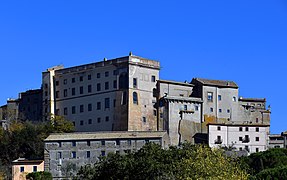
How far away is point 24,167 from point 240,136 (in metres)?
24.1

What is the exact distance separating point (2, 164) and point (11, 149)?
2.66 m

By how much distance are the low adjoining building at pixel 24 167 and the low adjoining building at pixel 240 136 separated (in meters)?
18.7

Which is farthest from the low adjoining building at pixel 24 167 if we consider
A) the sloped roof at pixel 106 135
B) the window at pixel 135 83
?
the window at pixel 135 83

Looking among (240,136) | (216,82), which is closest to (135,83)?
(216,82)

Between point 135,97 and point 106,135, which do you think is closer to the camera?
point 106,135

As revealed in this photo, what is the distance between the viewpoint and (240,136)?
9731cm

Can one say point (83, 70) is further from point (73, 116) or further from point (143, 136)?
point (143, 136)

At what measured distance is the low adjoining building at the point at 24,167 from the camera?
287ft

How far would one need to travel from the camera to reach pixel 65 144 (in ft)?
293

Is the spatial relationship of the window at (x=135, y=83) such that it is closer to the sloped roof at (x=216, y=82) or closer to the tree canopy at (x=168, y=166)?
the sloped roof at (x=216, y=82)

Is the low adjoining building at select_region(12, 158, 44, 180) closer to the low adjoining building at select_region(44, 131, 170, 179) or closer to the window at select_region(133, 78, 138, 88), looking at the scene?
the low adjoining building at select_region(44, 131, 170, 179)

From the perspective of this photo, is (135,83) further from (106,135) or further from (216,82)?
(216,82)

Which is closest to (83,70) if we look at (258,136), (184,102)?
(184,102)

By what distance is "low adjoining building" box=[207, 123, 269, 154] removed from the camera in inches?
3775
